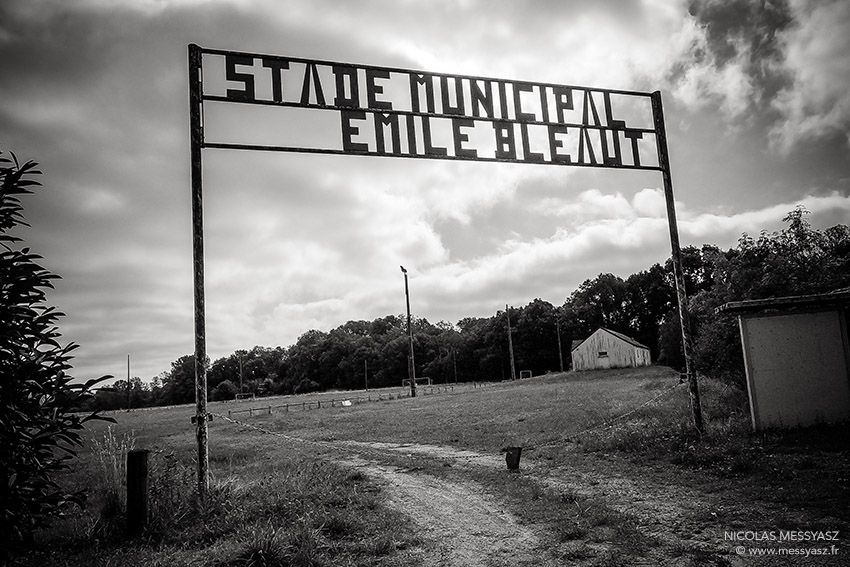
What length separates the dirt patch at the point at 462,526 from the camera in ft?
17.8

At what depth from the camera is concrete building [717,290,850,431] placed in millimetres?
10969

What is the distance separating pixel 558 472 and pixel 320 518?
4.60 metres

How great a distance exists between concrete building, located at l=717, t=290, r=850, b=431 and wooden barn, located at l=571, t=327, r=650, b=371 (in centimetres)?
4986

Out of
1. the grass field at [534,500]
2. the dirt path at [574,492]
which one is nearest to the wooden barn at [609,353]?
the grass field at [534,500]

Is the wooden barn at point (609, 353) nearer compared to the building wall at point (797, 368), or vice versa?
the building wall at point (797, 368)

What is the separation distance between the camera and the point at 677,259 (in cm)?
1119

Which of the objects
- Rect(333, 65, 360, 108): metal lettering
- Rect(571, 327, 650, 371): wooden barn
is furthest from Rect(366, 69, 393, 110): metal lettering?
Rect(571, 327, 650, 371): wooden barn

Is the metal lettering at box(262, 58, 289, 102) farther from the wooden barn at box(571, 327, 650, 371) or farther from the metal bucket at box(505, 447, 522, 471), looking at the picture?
the wooden barn at box(571, 327, 650, 371)

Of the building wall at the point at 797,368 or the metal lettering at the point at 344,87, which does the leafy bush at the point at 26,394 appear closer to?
the metal lettering at the point at 344,87

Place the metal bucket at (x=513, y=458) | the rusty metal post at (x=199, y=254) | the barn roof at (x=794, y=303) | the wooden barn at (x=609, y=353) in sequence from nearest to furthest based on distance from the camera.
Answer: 1. the rusty metal post at (x=199, y=254)
2. the metal bucket at (x=513, y=458)
3. the barn roof at (x=794, y=303)
4. the wooden barn at (x=609, y=353)

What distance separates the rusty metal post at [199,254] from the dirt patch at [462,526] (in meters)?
2.91

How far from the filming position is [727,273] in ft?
58.0

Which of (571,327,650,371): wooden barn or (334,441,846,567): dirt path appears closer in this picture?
(334,441,846,567): dirt path

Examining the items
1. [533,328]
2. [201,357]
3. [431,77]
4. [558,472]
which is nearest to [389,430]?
[558,472]
